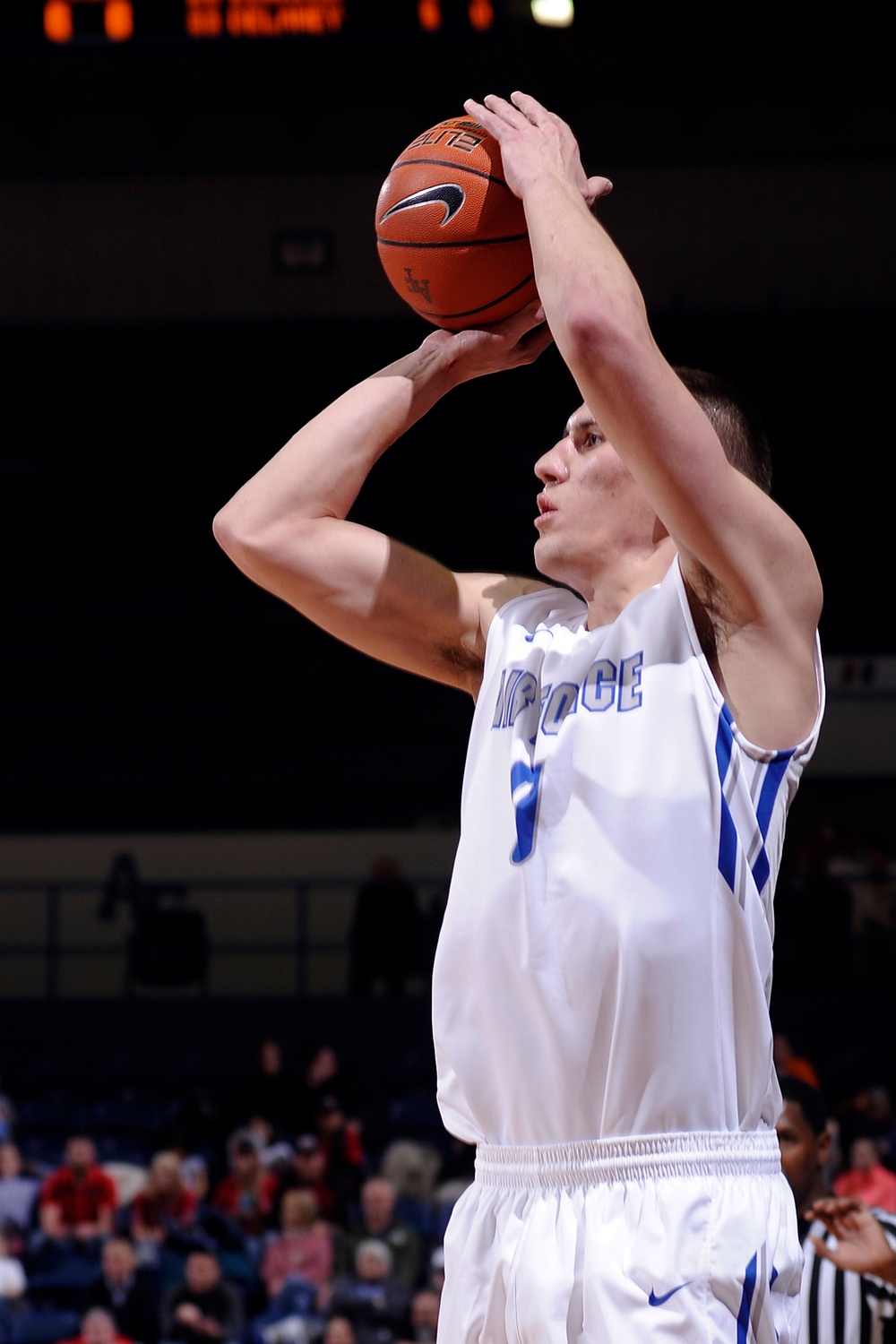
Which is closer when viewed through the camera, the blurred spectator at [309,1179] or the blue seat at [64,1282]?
the blue seat at [64,1282]

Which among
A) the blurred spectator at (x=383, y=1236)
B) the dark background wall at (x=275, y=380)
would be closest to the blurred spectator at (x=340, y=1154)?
the blurred spectator at (x=383, y=1236)

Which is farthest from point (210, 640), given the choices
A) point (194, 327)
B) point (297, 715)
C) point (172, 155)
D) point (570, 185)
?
point (570, 185)

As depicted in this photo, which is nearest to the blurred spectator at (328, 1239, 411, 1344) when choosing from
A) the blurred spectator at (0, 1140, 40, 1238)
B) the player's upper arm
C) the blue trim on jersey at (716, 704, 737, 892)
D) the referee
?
the blurred spectator at (0, 1140, 40, 1238)

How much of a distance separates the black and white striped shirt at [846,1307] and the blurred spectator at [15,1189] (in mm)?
5775

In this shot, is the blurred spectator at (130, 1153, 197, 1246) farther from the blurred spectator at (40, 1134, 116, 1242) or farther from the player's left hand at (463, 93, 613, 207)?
the player's left hand at (463, 93, 613, 207)

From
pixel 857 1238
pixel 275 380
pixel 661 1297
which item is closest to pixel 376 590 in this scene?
pixel 661 1297

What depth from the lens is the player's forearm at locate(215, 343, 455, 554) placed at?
252cm

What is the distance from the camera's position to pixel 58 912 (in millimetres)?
13406

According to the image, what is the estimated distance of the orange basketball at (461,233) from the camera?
→ 8.52 ft

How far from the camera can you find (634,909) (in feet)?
6.62

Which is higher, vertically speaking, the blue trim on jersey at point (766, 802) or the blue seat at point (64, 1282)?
the blue trim on jersey at point (766, 802)

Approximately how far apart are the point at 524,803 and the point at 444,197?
3.42ft

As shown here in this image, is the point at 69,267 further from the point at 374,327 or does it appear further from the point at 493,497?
the point at 493,497

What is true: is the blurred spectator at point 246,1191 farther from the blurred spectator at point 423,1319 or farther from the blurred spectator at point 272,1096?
the blurred spectator at point 423,1319
